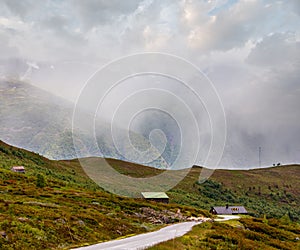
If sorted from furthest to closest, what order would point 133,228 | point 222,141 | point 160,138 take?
point 133,228
point 222,141
point 160,138

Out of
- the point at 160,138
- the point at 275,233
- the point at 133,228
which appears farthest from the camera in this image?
the point at 275,233

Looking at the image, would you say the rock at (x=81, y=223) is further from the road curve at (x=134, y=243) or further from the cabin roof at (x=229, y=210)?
the cabin roof at (x=229, y=210)

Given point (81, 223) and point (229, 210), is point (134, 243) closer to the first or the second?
point (81, 223)

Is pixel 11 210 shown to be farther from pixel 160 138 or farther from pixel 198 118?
pixel 198 118

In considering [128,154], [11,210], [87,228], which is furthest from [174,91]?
[11,210]

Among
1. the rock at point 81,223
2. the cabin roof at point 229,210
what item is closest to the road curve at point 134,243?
the rock at point 81,223

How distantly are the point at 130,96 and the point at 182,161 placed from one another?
9.63m

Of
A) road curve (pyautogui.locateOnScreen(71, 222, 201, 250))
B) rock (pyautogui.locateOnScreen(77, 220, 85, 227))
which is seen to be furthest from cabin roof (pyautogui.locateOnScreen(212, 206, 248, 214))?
rock (pyautogui.locateOnScreen(77, 220, 85, 227))

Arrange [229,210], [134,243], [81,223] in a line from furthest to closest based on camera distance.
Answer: [229,210]
[81,223]
[134,243]

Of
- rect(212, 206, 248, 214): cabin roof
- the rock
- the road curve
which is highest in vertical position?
rect(212, 206, 248, 214): cabin roof

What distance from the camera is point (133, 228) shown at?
43031mm

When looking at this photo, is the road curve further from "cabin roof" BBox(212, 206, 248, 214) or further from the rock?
"cabin roof" BBox(212, 206, 248, 214)

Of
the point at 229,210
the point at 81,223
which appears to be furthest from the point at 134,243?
the point at 229,210

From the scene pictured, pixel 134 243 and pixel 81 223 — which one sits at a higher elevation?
pixel 81 223
